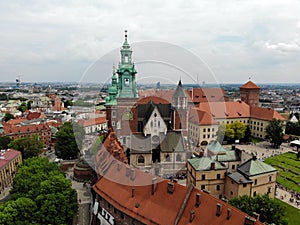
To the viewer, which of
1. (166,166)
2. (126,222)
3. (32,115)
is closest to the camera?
(126,222)

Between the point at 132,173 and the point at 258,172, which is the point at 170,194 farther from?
the point at 258,172

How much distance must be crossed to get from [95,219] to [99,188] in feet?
15.8

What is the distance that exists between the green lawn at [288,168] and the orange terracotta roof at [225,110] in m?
21.3

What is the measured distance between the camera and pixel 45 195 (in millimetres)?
31969

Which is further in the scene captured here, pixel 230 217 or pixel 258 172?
pixel 258 172

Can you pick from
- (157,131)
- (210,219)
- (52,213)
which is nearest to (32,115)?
(157,131)

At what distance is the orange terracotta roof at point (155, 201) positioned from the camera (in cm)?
2180

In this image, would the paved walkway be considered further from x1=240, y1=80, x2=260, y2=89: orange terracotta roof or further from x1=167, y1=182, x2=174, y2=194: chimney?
x1=240, y1=80, x2=260, y2=89: orange terracotta roof

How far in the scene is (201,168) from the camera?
124 feet

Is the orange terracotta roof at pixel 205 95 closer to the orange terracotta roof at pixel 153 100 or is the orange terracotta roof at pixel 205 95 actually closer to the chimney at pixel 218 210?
the orange terracotta roof at pixel 153 100

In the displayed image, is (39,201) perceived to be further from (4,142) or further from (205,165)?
(4,142)

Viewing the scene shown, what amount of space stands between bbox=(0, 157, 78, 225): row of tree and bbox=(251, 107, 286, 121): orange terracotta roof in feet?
214

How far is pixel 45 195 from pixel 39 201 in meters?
0.94

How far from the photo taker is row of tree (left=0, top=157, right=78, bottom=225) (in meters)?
29.1
